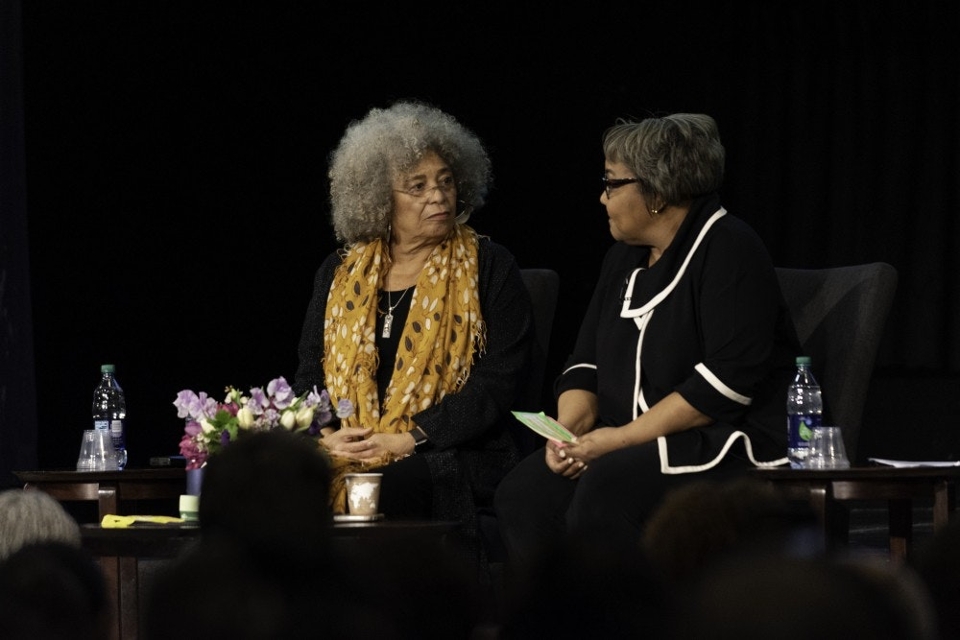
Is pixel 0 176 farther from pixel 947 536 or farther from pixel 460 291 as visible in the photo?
pixel 947 536

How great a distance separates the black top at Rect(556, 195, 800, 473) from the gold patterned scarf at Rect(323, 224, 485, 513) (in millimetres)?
400

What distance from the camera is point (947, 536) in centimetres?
71

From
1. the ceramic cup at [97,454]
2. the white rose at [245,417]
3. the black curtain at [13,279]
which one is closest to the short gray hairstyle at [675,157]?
the white rose at [245,417]

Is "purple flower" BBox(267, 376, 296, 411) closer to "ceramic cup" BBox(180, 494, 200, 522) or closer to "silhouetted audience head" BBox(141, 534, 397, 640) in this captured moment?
"ceramic cup" BBox(180, 494, 200, 522)

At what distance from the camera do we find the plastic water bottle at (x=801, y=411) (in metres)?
2.66

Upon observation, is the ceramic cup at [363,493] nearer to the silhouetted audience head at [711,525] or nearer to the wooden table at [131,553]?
the wooden table at [131,553]

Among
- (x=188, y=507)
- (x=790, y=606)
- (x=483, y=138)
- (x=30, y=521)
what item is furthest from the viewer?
(x=483, y=138)

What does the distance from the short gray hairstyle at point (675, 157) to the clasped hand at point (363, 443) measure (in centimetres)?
76

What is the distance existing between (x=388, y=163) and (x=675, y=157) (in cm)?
Answer: 82

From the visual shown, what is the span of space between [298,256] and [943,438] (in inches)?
97.5

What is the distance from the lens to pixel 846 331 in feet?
9.64

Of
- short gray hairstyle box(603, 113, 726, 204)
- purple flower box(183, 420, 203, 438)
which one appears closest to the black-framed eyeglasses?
short gray hairstyle box(603, 113, 726, 204)

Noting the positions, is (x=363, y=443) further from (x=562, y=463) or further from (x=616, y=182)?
(x=616, y=182)

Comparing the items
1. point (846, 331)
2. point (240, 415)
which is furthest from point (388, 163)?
point (846, 331)
